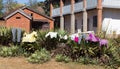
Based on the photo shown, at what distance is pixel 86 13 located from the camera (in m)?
46.4

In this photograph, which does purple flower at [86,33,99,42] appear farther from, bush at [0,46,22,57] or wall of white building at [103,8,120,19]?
wall of white building at [103,8,120,19]

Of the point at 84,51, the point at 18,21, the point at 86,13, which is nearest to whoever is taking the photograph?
the point at 84,51

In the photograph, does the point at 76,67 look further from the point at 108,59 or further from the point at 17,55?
the point at 17,55

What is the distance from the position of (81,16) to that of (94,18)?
16.4 feet

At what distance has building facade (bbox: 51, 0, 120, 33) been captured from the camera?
42.0 metres

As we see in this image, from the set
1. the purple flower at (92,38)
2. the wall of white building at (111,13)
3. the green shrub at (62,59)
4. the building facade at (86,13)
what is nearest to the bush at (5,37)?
the green shrub at (62,59)

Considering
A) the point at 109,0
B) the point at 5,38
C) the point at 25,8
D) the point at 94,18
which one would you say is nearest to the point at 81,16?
the point at 94,18

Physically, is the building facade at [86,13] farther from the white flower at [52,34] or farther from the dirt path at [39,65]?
the dirt path at [39,65]

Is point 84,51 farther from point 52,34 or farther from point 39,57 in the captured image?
point 52,34

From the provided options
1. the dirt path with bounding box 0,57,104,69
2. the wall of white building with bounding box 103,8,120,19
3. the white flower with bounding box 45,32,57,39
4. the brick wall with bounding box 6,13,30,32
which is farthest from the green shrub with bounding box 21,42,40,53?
the brick wall with bounding box 6,13,30,32

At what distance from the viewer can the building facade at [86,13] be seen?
41969 millimetres

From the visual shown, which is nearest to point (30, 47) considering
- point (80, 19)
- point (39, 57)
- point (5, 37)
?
point (39, 57)

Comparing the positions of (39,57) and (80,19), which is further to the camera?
(80,19)

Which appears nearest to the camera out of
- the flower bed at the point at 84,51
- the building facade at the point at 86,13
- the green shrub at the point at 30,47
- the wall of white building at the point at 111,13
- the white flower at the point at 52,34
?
the flower bed at the point at 84,51
